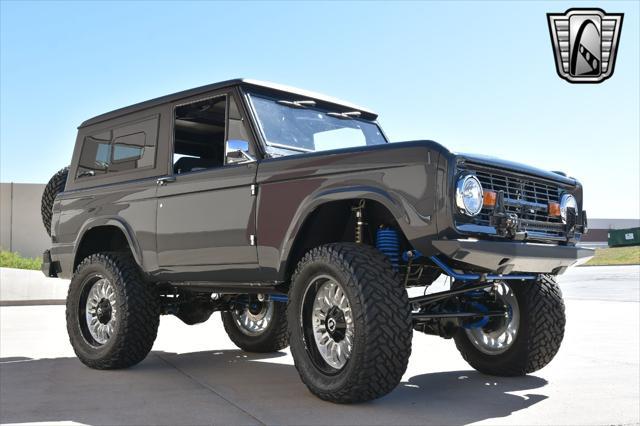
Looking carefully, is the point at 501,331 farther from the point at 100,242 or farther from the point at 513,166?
the point at 100,242

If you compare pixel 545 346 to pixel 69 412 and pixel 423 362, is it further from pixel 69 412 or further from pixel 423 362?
pixel 69 412

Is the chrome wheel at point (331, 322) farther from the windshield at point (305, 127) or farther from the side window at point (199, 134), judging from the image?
the side window at point (199, 134)

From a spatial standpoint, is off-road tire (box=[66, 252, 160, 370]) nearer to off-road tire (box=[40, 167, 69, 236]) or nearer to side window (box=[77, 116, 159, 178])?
side window (box=[77, 116, 159, 178])

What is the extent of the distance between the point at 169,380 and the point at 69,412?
49.6 inches

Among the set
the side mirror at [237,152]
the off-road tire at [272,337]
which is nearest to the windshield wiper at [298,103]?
the side mirror at [237,152]

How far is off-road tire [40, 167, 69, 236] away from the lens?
7664 millimetres

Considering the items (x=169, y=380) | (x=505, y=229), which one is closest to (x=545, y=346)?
(x=505, y=229)

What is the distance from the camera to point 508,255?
4.43 meters

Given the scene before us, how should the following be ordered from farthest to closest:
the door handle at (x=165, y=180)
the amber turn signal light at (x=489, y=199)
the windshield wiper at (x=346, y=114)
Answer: the windshield wiper at (x=346, y=114) < the door handle at (x=165, y=180) < the amber turn signal light at (x=489, y=199)

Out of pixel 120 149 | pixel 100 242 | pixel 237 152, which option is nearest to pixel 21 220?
pixel 100 242

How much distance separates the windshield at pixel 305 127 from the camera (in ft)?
18.4

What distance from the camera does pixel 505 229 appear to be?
179 inches

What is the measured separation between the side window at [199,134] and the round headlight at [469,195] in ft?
7.85

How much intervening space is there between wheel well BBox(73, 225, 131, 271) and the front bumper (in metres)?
3.71
